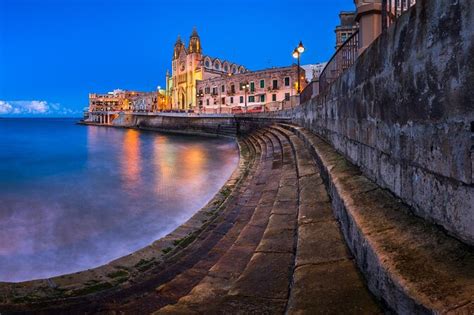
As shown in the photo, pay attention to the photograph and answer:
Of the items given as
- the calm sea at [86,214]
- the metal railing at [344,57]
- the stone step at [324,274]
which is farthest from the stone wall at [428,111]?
the calm sea at [86,214]

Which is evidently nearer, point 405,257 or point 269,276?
point 405,257

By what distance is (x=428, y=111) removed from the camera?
2.76 meters

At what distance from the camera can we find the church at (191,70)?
83.7 m

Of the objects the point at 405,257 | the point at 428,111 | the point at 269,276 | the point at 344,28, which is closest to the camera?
the point at 405,257

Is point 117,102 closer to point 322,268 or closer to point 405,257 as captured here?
point 322,268

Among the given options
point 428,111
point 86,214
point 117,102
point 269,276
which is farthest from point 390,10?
point 117,102

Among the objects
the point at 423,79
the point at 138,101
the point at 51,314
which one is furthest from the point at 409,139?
the point at 138,101

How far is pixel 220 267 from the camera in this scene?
4430mm

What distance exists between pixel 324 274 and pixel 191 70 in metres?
86.1

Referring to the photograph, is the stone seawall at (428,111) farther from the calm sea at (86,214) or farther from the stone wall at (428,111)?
the calm sea at (86,214)

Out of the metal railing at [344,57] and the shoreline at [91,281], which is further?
the metal railing at [344,57]

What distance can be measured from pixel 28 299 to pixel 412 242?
4.96 meters

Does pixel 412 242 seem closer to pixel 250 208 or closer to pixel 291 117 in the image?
pixel 250 208

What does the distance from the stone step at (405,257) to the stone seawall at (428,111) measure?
5.6 inches
